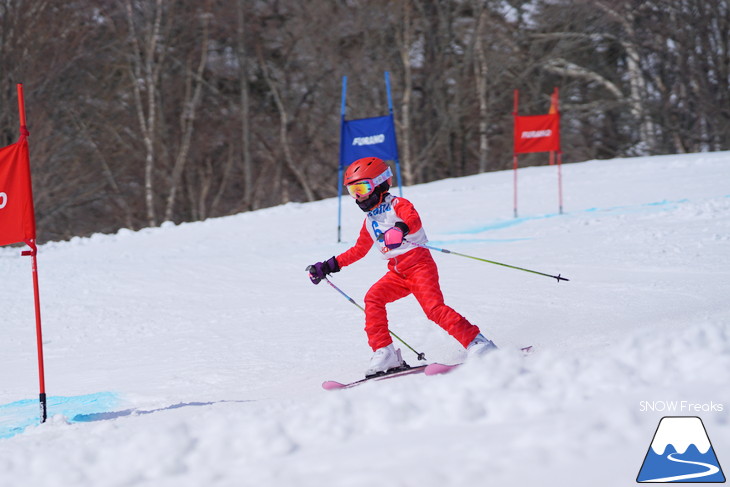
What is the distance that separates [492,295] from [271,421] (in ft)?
14.4

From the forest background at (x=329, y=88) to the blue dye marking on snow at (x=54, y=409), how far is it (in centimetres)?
1650

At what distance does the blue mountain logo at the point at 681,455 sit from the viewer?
2.47 metres

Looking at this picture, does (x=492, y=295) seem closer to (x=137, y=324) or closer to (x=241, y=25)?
(x=137, y=324)

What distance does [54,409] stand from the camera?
487 cm

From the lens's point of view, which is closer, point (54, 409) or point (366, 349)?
point (54, 409)

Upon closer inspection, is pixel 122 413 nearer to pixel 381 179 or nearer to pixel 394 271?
pixel 394 271

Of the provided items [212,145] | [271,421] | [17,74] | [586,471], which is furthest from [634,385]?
[212,145]

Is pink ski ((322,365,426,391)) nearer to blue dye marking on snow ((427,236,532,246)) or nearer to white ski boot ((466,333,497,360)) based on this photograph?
white ski boot ((466,333,497,360))

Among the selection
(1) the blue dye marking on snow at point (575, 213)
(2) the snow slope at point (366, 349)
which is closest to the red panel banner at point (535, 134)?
(2) the snow slope at point (366, 349)

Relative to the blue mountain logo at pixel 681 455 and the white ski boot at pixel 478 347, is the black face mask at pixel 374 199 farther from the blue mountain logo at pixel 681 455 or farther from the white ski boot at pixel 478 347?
the blue mountain logo at pixel 681 455

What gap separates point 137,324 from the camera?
7207 millimetres

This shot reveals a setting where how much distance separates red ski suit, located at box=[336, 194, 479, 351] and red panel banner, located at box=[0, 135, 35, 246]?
2.02 m

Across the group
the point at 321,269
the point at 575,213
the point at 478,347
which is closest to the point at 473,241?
the point at 575,213
